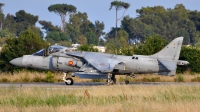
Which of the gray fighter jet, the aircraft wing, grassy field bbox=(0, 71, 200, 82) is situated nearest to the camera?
the aircraft wing

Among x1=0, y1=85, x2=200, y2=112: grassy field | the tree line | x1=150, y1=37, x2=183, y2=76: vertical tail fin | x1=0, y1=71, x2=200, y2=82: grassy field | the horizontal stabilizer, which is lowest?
x1=0, y1=85, x2=200, y2=112: grassy field

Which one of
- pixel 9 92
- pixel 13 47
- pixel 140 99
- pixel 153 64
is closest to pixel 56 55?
pixel 153 64

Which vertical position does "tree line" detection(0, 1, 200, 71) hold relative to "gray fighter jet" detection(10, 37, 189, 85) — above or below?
above

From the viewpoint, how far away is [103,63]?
30281 mm

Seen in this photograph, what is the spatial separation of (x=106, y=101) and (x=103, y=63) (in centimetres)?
1007

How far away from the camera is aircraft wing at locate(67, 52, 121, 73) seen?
29953 mm

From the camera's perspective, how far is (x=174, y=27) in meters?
137

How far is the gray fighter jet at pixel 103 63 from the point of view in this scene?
30.2 meters

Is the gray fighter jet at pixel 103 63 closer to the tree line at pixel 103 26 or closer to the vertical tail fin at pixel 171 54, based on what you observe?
the vertical tail fin at pixel 171 54

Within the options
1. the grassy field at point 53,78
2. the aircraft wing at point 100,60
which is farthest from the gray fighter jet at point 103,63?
the grassy field at point 53,78

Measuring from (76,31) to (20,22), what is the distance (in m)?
13.5

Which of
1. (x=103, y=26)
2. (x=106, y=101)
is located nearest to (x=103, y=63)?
(x=106, y=101)

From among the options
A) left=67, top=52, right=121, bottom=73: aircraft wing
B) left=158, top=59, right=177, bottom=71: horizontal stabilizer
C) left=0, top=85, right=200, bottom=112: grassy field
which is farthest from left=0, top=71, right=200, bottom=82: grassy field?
left=0, top=85, right=200, bottom=112: grassy field

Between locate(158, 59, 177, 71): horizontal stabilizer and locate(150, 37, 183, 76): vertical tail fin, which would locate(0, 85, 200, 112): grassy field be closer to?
locate(158, 59, 177, 71): horizontal stabilizer
